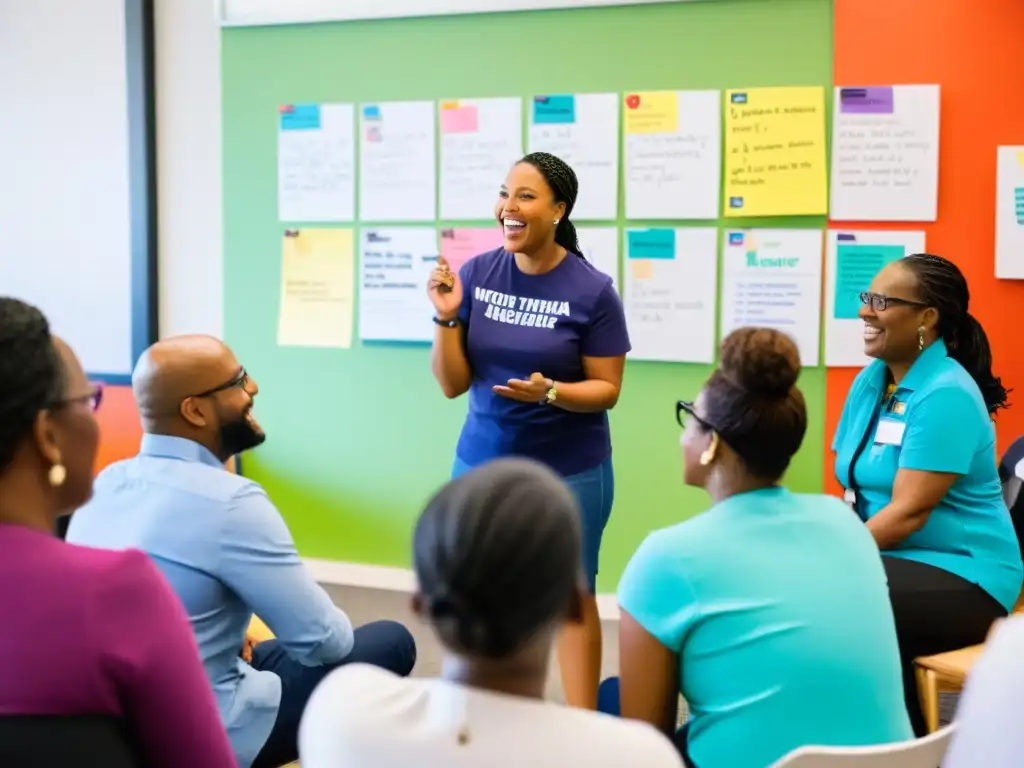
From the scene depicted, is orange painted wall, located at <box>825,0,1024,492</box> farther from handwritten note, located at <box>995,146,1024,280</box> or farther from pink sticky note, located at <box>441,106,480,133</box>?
pink sticky note, located at <box>441,106,480,133</box>

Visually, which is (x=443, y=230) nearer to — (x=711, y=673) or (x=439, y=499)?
(x=711, y=673)

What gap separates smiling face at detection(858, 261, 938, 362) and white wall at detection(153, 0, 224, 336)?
2700 millimetres

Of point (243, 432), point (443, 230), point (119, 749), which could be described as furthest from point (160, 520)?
point (443, 230)

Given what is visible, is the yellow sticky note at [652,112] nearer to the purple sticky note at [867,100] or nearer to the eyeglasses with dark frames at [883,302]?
the purple sticky note at [867,100]

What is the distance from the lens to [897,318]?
7.88ft

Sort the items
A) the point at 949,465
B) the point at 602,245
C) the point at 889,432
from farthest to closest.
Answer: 1. the point at 602,245
2. the point at 889,432
3. the point at 949,465

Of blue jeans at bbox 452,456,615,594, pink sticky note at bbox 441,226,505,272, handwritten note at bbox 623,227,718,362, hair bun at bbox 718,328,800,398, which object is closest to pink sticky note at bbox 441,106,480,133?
pink sticky note at bbox 441,226,505,272

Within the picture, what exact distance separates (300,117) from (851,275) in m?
2.17

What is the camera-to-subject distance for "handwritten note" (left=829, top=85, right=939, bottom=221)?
328cm

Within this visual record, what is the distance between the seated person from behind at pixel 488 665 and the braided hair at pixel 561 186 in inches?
69.8

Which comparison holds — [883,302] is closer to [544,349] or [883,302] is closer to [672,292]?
[544,349]

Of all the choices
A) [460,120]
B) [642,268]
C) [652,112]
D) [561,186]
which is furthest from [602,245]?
[561,186]

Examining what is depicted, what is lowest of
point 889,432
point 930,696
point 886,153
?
point 930,696

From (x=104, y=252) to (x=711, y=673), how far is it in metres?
3.63
